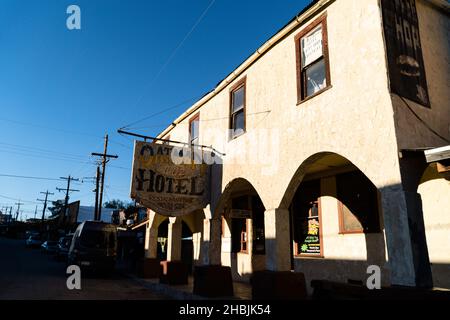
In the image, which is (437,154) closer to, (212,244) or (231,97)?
(231,97)

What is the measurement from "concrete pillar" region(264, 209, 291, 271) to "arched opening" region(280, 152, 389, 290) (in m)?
0.30

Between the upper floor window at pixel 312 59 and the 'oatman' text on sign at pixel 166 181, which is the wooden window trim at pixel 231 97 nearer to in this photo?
the 'oatman' text on sign at pixel 166 181

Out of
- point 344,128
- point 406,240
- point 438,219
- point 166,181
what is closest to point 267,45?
point 344,128

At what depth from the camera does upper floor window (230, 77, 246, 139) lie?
10836mm

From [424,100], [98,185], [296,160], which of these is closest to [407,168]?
[424,100]

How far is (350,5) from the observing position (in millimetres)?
7316

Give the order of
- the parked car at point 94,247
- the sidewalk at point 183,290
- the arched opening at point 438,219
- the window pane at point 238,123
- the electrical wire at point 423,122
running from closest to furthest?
the electrical wire at point 423,122, the arched opening at point 438,219, the sidewalk at point 183,290, the window pane at point 238,123, the parked car at point 94,247

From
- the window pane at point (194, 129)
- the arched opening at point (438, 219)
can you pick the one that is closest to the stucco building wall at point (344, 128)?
the arched opening at point (438, 219)

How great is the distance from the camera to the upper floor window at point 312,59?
7.84 metres

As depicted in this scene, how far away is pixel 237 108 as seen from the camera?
11.2 meters

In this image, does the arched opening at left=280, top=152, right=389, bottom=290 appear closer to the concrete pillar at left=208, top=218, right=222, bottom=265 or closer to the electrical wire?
the electrical wire

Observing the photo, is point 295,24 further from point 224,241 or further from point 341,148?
point 224,241

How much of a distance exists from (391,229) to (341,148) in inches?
71.5
